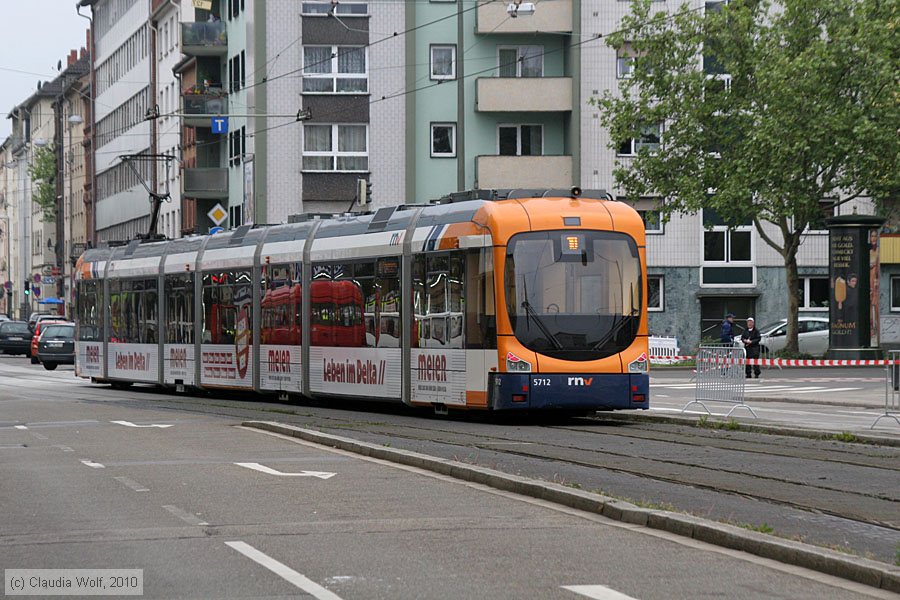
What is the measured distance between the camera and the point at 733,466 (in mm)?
16125

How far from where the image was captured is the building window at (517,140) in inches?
2422

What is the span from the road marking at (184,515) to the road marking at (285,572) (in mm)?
1181

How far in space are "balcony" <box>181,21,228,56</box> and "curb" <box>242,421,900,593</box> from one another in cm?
5419

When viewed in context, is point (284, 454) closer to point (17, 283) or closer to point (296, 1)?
point (296, 1)

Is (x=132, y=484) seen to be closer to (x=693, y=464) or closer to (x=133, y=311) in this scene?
(x=693, y=464)

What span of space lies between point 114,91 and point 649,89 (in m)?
52.4

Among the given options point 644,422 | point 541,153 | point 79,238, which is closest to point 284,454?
point 644,422

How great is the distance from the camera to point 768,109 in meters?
49.0

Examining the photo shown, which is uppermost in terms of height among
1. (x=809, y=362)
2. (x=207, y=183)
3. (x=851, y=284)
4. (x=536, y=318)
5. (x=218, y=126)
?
(x=218, y=126)

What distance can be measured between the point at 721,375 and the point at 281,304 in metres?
7.69

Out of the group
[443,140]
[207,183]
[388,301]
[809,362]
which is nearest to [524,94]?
[443,140]

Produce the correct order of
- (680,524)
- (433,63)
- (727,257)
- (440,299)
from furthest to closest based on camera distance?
(433,63), (727,257), (440,299), (680,524)

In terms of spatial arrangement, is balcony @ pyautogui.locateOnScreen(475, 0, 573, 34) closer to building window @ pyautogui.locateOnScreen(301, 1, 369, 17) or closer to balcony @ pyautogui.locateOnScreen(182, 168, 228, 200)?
building window @ pyautogui.locateOnScreen(301, 1, 369, 17)

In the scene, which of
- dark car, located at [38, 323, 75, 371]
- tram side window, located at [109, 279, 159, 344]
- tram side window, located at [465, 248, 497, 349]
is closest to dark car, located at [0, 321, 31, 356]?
dark car, located at [38, 323, 75, 371]
